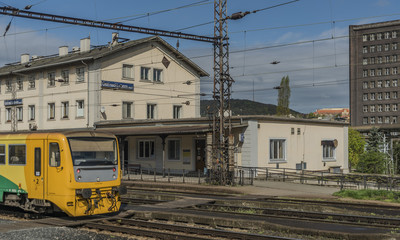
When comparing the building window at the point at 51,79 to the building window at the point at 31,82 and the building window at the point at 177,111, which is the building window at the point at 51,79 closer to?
the building window at the point at 31,82

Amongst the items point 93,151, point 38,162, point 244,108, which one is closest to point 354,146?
point 93,151

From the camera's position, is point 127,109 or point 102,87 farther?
point 127,109

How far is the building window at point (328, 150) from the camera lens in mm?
35688

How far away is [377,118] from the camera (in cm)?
10625

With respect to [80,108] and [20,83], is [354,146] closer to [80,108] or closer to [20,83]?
Result: [80,108]

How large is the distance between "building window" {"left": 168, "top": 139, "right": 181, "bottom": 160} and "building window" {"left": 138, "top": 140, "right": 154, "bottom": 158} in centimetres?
168

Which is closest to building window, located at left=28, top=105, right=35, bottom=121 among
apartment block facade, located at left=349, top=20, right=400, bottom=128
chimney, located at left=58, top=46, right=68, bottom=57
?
chimney, located at left=58, top=46, right=68, bottom=57

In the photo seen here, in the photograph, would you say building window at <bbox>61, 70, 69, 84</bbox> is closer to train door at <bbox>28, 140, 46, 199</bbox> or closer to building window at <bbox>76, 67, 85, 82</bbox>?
building window at <bbox>76, 67, 85, 82</bbox>

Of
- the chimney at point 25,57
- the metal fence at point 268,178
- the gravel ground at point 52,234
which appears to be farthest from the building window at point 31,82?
the gravel ground at point 52,234

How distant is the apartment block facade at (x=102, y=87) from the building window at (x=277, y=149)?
33.3 ft

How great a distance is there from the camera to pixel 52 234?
12.4m

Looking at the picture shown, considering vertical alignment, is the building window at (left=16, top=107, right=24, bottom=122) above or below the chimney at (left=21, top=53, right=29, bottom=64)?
below

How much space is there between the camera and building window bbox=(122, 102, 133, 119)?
1639 inches

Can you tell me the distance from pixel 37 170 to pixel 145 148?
21.0m
